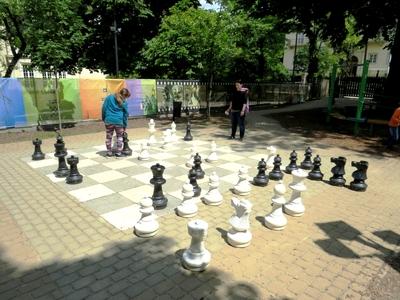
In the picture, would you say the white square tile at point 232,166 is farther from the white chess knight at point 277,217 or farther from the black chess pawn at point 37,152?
the black chess pawn at point 37,152

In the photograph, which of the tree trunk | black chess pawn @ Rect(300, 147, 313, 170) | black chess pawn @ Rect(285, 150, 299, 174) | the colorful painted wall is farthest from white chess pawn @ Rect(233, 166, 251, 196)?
the tree trunk

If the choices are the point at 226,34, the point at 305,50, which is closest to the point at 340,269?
the point at 226,34

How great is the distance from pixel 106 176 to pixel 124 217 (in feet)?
6.54

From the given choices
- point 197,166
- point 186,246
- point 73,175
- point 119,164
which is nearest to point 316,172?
point 197,166

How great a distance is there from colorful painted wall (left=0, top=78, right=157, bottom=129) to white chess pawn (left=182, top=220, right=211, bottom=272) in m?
9.92

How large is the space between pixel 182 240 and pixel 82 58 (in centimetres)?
2109

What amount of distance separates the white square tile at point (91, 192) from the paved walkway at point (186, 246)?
0.58ft

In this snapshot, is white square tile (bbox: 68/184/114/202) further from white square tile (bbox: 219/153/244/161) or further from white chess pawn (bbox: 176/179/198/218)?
white square tile (bbox: 219/153/244/161)

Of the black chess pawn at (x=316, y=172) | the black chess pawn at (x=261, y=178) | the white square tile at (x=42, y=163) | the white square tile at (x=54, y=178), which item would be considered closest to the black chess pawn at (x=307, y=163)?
the black chess pawn at (x=316, y=172)

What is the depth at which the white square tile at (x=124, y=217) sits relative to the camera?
14.4 ft

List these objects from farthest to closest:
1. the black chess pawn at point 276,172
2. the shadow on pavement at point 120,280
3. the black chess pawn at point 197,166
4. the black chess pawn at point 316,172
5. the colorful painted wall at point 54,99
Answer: the colorful painted wall at point 54,99 < the black chess pawn at point 316,172 < the black chess pawn at point 276,172 < the black chess pawn at point 197,166 < the shadow on pavement at point 120,280

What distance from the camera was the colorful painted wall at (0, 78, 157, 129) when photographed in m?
11.1

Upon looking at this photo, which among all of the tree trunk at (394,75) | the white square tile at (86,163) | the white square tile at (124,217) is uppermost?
the tree trunk at (394,75)

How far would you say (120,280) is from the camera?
327 centimetres
